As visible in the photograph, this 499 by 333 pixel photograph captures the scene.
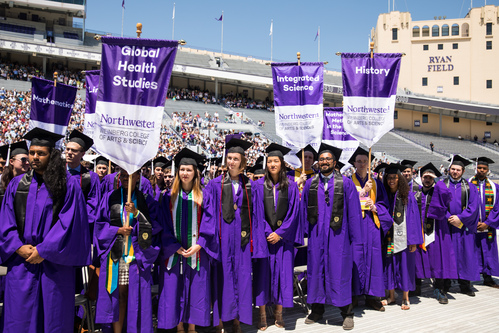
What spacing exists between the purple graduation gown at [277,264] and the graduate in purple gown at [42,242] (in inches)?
85.5

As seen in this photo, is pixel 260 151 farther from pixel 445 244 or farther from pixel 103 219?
pixel 103 219

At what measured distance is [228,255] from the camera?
5.04 metres

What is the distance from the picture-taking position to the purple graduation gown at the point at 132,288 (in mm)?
4441

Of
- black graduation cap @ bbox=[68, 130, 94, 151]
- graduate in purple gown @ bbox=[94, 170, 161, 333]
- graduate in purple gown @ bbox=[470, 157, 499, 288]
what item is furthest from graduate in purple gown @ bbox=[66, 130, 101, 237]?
graduate in purple gown @ bbox=[470, 157, 499, 288]

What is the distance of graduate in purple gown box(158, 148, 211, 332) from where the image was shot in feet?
15.4

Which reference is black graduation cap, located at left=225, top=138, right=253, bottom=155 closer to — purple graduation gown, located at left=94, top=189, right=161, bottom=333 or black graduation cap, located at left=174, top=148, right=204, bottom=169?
black graduation cap, located at left=174, top=148, right=204, bottom=169

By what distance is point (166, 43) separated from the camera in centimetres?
→ 467

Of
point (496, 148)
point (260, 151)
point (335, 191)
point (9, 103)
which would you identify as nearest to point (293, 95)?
point (335, 191)

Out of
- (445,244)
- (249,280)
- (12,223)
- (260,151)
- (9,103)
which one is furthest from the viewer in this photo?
(260,151)

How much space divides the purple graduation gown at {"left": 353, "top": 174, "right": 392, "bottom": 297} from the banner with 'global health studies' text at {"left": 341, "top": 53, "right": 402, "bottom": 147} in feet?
2.63

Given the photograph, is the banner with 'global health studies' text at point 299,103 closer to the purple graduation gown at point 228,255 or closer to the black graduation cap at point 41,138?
the purple graduation gown at point 228,255

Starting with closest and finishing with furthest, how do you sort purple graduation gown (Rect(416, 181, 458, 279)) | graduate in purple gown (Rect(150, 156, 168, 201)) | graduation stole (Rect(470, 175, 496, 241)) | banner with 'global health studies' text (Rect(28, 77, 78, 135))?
purple graduation gown (Rect(416, 181, 458, 279)), graduation stole (Rect(470, 175, 496, 241)), graduate in purple gown (Rect(150, 156, 168, 201)), banner with 'global health studies' text (Rect(28, 77, 78, 135))

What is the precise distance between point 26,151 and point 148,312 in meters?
3.41

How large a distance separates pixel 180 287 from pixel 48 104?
5394 mm
